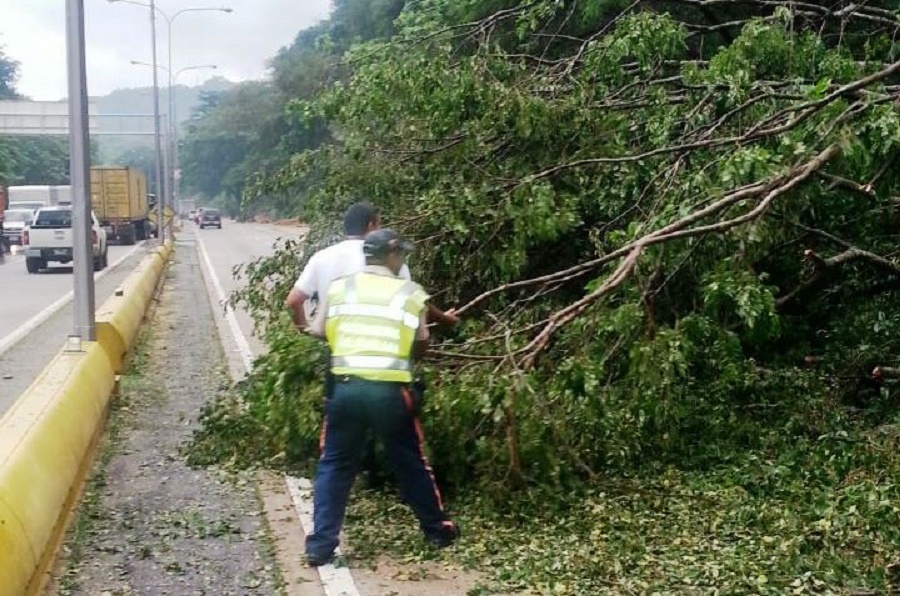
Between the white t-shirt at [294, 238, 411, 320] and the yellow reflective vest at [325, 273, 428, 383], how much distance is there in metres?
0.67

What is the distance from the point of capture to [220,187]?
307 feet

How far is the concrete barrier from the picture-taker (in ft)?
14.7

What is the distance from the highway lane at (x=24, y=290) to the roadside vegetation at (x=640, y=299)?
8.20 m

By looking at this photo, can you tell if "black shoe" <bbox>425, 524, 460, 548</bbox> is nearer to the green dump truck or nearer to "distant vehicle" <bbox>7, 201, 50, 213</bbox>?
the green dump truck

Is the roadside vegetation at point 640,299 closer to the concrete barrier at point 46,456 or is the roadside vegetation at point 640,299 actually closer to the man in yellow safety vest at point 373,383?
the man in yellow safety vest at point 373,383

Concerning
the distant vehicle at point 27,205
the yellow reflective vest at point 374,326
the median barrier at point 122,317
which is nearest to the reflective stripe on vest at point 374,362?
the yellow reflective vest at point 374,326

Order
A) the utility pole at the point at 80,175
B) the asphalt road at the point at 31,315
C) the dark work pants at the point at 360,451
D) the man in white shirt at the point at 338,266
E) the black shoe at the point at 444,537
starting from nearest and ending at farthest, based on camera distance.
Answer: the dark work pants at the point at 360,451 < the black shoe at the point at 444,537 < the man in white shirt at the point at 338,266 < the utility pole at the point at 80,175 < the asphalt road at the point at 31,315

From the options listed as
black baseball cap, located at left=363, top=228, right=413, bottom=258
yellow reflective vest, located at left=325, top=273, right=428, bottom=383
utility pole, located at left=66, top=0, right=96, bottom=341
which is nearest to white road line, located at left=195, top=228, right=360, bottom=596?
yellow reflective vest, located at left=325, top=273, right=428, bottom=383

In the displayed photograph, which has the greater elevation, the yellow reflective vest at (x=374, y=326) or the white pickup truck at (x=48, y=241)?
the yellow reflective vest at (x=374, y=326)

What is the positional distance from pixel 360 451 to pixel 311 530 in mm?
809

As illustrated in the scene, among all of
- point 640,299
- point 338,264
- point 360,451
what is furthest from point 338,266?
point 640,299

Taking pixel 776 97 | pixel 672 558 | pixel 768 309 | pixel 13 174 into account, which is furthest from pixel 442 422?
pixel 13 174

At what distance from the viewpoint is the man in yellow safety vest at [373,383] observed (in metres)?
5.02

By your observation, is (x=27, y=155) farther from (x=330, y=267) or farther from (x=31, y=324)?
(x=330, y=267)
